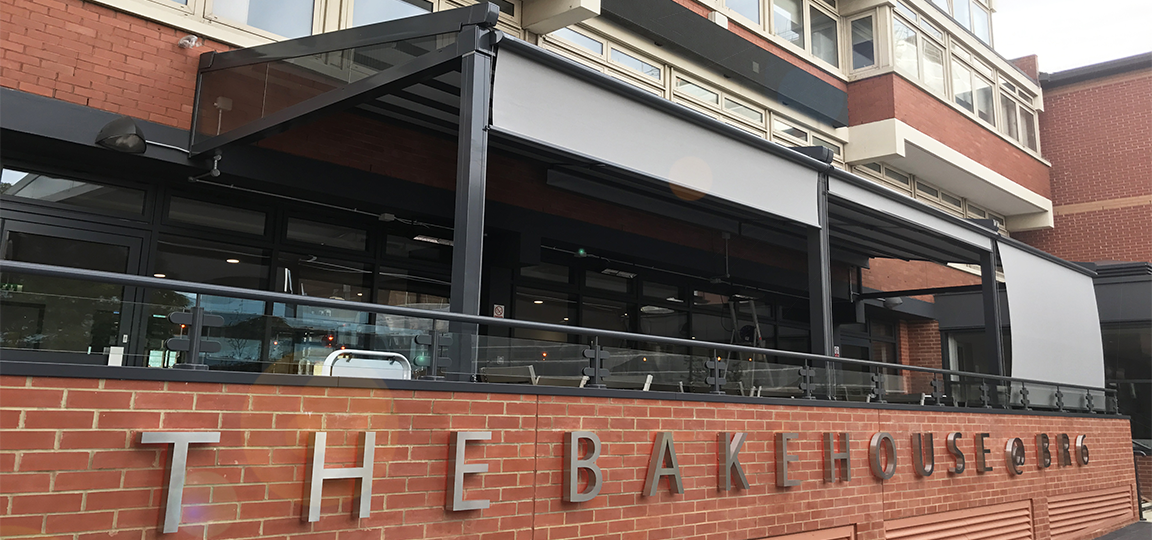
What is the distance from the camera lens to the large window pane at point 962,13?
1994 centimetres

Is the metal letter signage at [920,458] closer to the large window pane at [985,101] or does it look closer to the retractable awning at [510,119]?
the retractable awning at [510,119]

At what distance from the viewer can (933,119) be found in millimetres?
17031

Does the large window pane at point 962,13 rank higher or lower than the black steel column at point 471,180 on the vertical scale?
higher

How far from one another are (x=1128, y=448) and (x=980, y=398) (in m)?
6.12

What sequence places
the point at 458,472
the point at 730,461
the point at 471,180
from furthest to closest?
the point at 730,461, the point at 471,180, the point at 458,472

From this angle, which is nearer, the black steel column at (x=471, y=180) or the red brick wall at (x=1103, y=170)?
the black steel column at (x=471, y=180)

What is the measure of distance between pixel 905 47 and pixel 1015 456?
916cm

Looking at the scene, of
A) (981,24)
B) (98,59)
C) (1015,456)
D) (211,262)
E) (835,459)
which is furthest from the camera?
(981,24)

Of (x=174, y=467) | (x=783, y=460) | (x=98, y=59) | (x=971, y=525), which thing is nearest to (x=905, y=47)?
(x=971, y=525)

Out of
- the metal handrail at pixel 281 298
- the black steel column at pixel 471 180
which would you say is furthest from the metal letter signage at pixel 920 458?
the black steel column at pixel 471 180

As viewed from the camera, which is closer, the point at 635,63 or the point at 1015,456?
the point at 1015,456

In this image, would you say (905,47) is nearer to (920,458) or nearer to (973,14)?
(973,14)

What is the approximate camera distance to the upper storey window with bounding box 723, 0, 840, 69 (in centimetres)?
1442

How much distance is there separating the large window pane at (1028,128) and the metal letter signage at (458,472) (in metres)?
20.8
